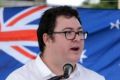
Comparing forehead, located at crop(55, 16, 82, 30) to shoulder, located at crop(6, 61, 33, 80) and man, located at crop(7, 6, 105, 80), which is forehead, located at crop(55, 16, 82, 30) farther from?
shoulder, located at crop(6, 61, 33, 80)

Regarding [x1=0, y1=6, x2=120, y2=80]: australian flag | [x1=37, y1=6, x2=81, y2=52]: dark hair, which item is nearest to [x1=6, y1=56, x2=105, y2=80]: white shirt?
[x1=37, y1=6, x2=81, y2=52]: dark hair

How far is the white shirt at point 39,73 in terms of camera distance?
81.9 inches

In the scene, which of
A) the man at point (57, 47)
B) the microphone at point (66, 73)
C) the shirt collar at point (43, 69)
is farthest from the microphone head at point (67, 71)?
the shirt collar at point (43, 69)

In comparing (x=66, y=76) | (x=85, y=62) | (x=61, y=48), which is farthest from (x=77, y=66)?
(x=85, y=62)

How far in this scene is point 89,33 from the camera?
4.36 metres

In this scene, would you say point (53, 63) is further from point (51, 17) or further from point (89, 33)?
point (89, 33)

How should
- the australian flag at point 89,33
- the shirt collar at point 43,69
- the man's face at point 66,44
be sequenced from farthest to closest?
the australian flag at point 89,33 → the shirt collar at point 43,69 → the man's face at point 66,44

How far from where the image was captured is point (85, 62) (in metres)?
4.37

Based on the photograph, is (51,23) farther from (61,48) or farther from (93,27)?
(93,27)

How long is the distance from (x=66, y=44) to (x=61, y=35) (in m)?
0.06

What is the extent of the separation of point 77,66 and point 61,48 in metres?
0.21

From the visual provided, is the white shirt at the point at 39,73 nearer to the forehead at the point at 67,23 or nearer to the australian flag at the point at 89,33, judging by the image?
the forehead at the point at 67,23

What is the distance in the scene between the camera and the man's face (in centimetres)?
203

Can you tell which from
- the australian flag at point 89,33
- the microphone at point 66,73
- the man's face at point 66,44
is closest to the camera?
the microphone at point 66,73
